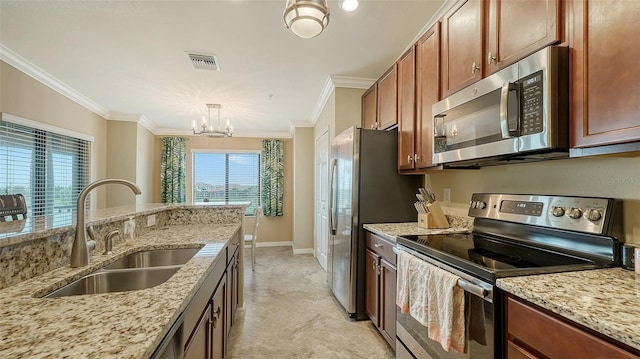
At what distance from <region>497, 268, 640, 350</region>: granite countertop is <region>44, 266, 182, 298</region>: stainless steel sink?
153 cm

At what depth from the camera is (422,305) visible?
1407 mm

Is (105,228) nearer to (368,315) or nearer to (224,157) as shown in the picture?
(368,315)

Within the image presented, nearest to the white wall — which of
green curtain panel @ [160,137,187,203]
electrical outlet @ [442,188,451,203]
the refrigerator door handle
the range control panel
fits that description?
the refrigerator door handle

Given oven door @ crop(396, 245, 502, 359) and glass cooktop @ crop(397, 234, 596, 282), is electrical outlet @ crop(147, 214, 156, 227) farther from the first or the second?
oven door @ crop(396, 245, 502, 359)

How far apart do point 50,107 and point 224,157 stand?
2999 millimetres

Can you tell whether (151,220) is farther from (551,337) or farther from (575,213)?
(575,213)

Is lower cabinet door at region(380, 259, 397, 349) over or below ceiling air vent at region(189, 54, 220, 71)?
below

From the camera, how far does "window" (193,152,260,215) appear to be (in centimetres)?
600

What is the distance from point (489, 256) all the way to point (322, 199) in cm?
313

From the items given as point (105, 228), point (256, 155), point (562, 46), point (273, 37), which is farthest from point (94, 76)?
point (562, 46)

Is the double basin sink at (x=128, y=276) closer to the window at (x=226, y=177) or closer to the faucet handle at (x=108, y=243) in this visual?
the faucet handle at (x=108, y=243)

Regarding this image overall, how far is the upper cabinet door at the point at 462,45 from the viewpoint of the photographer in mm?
1556

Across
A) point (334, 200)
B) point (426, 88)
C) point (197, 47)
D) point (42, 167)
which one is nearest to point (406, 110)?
point (426, 88)

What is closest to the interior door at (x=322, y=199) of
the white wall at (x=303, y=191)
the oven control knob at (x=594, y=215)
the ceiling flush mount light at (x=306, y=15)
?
the white wall at (x=303, y=191)
